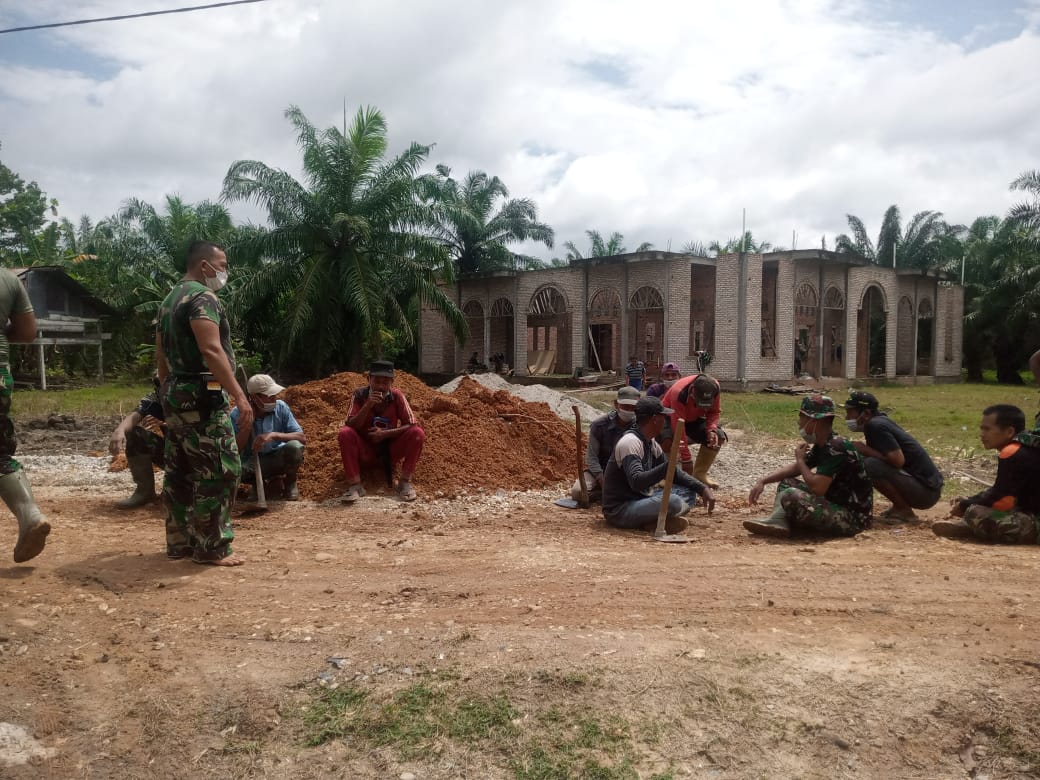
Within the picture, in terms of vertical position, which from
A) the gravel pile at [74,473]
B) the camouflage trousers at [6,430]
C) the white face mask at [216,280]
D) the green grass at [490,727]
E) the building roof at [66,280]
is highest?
the building roof at [66,280]

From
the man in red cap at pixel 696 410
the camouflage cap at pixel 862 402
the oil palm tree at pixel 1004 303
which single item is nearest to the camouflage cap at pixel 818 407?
the camouflage cap at pixel 862 402

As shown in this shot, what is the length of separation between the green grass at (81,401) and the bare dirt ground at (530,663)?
11.9 m

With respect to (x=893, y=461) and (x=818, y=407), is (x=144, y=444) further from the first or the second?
(x=893, y=461)

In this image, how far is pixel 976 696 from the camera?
3.17 meters

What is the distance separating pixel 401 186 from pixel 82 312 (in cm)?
1246

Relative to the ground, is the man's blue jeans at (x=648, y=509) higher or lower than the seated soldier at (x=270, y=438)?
lower

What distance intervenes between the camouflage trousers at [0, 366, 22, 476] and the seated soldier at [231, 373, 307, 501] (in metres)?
2.36

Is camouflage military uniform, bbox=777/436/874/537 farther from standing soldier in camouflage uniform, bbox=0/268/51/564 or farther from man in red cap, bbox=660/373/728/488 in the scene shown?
standing soldier in camouflage uniform, bbox=0/268/51/564

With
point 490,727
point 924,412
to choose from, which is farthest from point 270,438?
point 924,412

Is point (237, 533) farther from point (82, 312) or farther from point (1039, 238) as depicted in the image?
point (1039, 238)

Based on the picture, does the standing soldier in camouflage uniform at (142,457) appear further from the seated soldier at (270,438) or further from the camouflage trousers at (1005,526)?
the camouflage trousers at (1005,526)

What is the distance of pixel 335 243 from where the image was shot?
77.2 feet

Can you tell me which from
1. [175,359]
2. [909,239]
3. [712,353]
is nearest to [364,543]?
[175,359]

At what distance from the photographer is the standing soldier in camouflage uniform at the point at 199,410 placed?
4.26 metres
